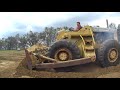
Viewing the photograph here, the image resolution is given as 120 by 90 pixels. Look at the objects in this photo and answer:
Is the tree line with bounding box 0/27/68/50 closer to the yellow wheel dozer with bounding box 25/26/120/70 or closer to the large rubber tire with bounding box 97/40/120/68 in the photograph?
the yellow wheel dozer with bounding box 25/26/120/70

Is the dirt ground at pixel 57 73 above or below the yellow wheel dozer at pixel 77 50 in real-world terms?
below

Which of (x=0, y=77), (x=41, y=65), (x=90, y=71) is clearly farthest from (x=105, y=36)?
(x=0, y=77)

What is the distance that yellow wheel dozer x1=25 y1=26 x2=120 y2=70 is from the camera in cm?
1106

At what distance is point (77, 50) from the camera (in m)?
11.1

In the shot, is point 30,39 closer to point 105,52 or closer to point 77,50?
point 77,50

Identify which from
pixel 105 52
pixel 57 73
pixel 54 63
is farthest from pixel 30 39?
pixel 105 52

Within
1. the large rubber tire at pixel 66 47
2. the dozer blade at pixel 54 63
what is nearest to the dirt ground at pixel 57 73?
the dozer blade at pixel 54 63

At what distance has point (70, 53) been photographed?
36.3 feet

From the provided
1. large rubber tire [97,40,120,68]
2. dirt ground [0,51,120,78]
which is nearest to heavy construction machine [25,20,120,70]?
large rubber tire [97,40,120,68]

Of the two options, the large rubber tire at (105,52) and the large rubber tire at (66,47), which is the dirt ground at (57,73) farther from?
the large rubber tire at (66,47)

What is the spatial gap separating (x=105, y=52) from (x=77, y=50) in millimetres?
868

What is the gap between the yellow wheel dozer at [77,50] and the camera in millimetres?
11062
